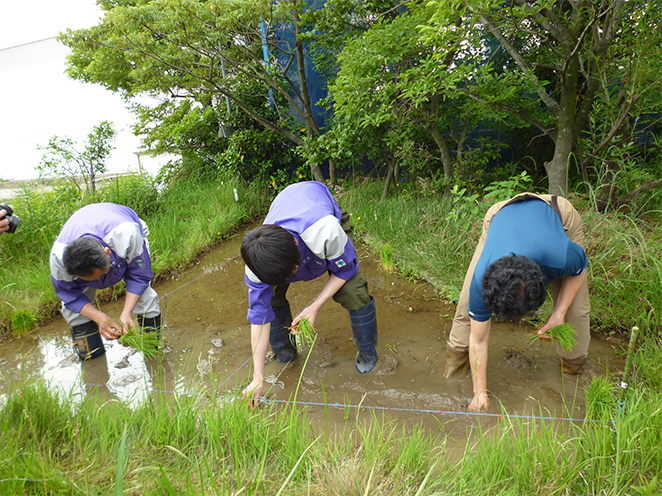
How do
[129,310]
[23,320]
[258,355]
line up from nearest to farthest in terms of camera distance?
[258,355] → [129,310] → [23,320]

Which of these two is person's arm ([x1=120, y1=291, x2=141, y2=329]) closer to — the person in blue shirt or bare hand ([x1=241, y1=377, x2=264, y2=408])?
bare hand ([x1=241, y1=377, x2=264, y2=408])

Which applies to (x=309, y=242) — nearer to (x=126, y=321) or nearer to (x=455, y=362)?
(x=455, y=362)

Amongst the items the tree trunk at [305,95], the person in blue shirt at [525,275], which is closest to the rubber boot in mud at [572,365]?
the person in blue shirt at [525,275]

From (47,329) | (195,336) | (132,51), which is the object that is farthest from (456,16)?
(132,51)

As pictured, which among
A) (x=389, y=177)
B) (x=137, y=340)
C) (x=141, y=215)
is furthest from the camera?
(x=141, y=215)

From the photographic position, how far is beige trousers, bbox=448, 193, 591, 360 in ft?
7.19

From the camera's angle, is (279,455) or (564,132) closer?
(279,455)

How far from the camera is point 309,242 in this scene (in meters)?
2.15

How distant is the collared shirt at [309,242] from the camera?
7.03ft

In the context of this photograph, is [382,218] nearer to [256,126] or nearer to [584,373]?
[584,373]

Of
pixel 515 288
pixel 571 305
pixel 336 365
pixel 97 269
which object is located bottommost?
pixel 336 365

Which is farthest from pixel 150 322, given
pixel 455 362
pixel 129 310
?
pixel 455 362

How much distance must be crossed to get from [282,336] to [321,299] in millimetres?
762

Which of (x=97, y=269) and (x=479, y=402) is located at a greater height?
(x=97, y=269)
